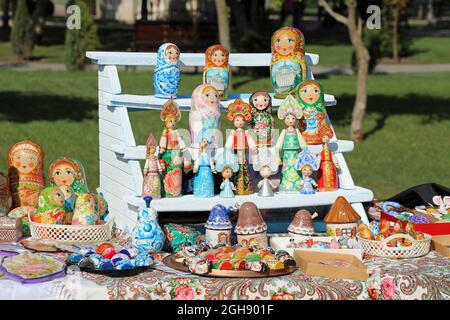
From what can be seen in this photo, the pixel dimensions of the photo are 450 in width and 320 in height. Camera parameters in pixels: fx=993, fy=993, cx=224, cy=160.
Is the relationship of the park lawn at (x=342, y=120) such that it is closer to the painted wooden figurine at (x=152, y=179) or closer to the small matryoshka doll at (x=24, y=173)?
the small matryoshka doll at (x=24, y=173)

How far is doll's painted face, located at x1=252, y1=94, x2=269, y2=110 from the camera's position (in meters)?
5.04

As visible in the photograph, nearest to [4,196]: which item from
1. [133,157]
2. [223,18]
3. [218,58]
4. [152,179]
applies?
[133,157]

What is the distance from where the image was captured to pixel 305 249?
177 inches

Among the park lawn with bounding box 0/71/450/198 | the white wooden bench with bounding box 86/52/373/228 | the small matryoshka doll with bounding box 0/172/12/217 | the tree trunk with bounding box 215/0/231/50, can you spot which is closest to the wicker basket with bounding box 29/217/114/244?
the white wooden bench with bounding box 86/52/373/228

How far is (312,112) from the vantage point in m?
5.16

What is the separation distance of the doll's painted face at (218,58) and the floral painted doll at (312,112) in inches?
17.5

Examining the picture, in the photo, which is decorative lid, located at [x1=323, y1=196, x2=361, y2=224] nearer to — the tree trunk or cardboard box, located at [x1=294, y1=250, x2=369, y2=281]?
cardboard box, located at [x1=294, y1=250, x2=369, y2=281]

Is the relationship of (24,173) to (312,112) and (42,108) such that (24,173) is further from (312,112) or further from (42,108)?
(42,108)

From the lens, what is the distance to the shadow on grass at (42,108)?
14.5 m

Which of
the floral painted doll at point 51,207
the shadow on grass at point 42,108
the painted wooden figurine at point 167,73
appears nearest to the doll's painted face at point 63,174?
the floral painted doll at point 51,207

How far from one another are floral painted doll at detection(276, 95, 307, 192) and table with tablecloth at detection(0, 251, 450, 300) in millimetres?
793

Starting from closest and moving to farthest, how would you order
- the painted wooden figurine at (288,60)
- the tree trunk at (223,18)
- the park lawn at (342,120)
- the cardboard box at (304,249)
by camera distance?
the cardboard box at (304,249), the painted wooden figurine at (288,60), the park lawn at (342,120), the tree trunk at (223,18)
